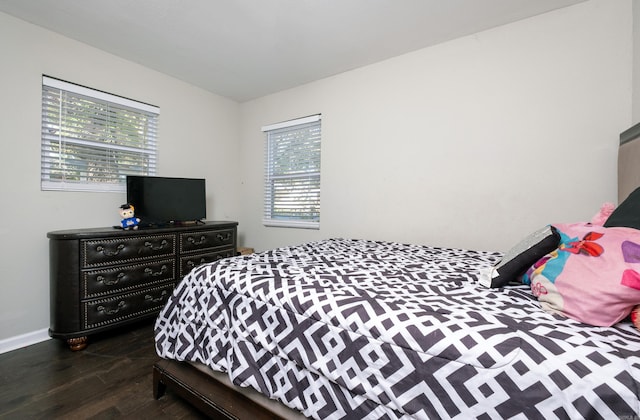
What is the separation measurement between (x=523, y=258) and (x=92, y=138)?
3327mm

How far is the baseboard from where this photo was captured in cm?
197

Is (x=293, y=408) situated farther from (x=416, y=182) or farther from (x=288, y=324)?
(x=416, y=182)

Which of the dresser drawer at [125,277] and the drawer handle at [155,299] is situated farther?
the drawer handle at [155,299]

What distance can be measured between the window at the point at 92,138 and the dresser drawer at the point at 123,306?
1.06 m

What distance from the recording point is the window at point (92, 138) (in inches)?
87.4

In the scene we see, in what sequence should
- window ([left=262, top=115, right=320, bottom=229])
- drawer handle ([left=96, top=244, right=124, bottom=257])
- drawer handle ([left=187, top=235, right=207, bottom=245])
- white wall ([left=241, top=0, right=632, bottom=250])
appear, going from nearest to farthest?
white wall ([left=241, top=0, right=632, bottom=250])
drawer handle ([left=96, top=244, right=124, bottom=257])
drawer handle ([left=187, top=235, right=207, bottom=245])
window ([left=262, top=115, right=320, bottom=229])

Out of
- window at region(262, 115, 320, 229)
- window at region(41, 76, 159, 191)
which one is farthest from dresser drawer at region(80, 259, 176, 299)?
window at region(262, 115, 320, 229)

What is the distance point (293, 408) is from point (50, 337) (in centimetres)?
243

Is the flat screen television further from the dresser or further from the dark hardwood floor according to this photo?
the dark hardwood floor

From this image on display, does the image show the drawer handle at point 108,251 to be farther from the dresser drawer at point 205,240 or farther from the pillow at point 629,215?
the pillow at point 629,215

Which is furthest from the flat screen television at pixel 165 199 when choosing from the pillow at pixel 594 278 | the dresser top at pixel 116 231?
the pillow at pixel 594 278

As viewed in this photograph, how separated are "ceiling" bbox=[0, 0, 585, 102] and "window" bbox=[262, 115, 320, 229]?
0.75 meters

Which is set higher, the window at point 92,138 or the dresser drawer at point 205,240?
the window at point 92,138

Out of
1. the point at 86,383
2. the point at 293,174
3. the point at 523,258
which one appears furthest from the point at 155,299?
the point at 523,258
